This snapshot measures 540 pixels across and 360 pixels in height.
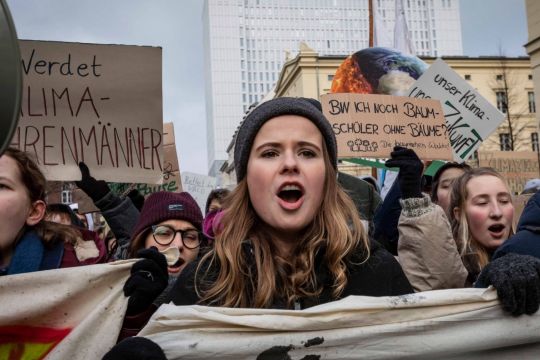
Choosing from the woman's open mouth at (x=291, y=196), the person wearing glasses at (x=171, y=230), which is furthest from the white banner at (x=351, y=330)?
the person wearing glasses at (x=171, y=230)

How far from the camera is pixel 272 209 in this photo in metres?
1.81

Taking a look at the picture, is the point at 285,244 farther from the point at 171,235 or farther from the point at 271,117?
the point at 171,235

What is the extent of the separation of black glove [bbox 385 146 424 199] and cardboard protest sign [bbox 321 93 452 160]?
173 centimetres

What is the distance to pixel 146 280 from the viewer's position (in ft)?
5.65

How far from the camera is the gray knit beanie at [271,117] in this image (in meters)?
1.88

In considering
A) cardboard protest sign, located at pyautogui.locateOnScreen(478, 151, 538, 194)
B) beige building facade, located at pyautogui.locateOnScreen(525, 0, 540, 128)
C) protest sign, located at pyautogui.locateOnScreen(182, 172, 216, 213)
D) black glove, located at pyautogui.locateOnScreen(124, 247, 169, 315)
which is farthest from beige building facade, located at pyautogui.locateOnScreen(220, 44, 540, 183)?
black glove, located at pyautogui.locateOnScreen(124, 247, 169, 315)

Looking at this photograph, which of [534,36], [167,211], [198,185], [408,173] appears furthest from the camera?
[534,36]

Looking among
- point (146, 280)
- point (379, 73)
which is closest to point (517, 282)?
point (146, 280)

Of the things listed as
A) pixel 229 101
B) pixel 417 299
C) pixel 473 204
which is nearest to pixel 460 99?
pixel 473 204

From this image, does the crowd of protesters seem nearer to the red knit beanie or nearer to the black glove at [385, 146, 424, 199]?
the black glove at [385, 146, 424, 199]

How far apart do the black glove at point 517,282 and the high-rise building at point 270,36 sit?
103 metres

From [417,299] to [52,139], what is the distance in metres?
2.10

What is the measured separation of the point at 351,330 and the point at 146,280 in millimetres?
615

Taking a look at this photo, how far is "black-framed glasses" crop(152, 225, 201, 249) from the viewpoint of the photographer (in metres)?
2.98
